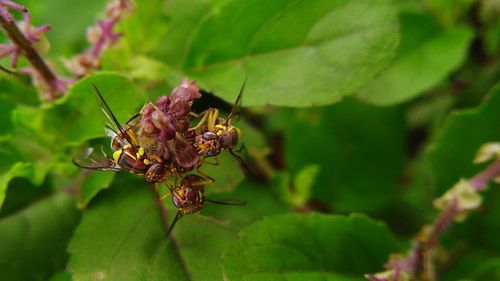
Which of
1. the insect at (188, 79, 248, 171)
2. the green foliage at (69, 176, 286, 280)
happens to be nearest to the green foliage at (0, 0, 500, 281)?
the green foliage at (69, 176, 286, 280)

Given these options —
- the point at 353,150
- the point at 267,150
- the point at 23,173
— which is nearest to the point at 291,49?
the point at 267,150

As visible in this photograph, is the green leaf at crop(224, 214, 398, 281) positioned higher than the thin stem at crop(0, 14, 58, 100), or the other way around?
the thin stem at crop(0, 14, 58, 100)

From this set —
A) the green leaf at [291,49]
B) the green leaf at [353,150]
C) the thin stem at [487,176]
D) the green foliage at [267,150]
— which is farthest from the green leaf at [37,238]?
the thin stem at [487,176]

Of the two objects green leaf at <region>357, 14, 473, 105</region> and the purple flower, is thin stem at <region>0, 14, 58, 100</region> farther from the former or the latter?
green leaf at <region>357, 14, 473, 105</region>

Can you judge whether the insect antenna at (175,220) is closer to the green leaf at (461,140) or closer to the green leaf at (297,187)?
the green leaf at (297,187)

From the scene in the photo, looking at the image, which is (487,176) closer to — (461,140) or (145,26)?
(461,140)
